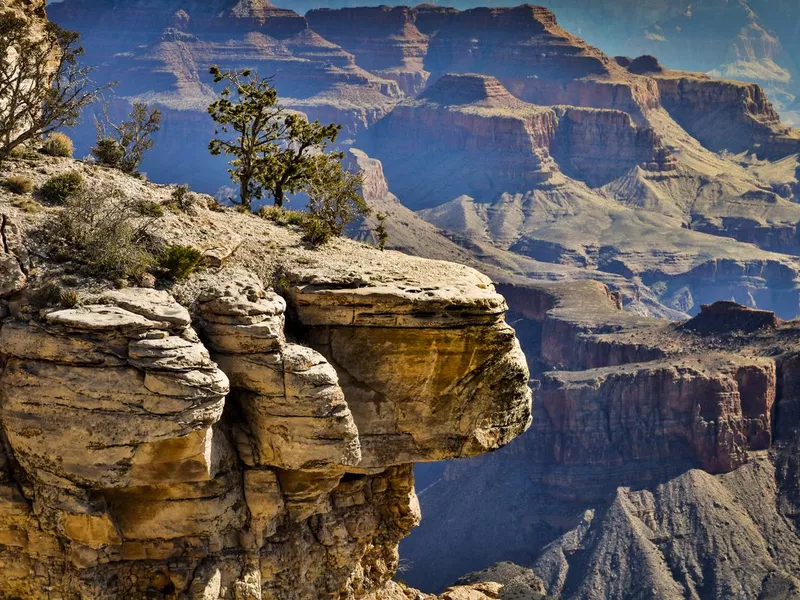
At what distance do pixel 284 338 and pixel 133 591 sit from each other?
7.65 m

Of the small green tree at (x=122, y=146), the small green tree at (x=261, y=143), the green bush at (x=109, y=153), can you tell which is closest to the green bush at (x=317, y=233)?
the small green tree at (x=261, y=143)

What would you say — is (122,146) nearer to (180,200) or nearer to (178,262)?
(180,200)

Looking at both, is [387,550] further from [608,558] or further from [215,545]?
[608,558]

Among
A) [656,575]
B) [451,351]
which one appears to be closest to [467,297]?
[451,351]

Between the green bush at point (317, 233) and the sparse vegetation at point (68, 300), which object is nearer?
the sparse vegetation at point (68, 300)

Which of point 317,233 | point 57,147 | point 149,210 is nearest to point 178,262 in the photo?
point 149,210

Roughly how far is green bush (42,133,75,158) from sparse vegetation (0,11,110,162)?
1.31ft

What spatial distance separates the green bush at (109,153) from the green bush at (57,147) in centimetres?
137

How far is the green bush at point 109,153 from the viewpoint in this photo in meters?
43.3

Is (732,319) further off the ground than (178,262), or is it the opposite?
(178,262)

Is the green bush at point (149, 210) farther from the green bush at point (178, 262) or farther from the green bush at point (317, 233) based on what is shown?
the green bush at point (317, 233)

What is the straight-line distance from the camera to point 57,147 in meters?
→ 41.2

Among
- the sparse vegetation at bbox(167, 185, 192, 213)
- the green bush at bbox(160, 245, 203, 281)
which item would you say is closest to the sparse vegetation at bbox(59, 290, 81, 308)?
the green bush at bbox(160, 245, 203, 281)

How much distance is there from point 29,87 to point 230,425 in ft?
46.0
